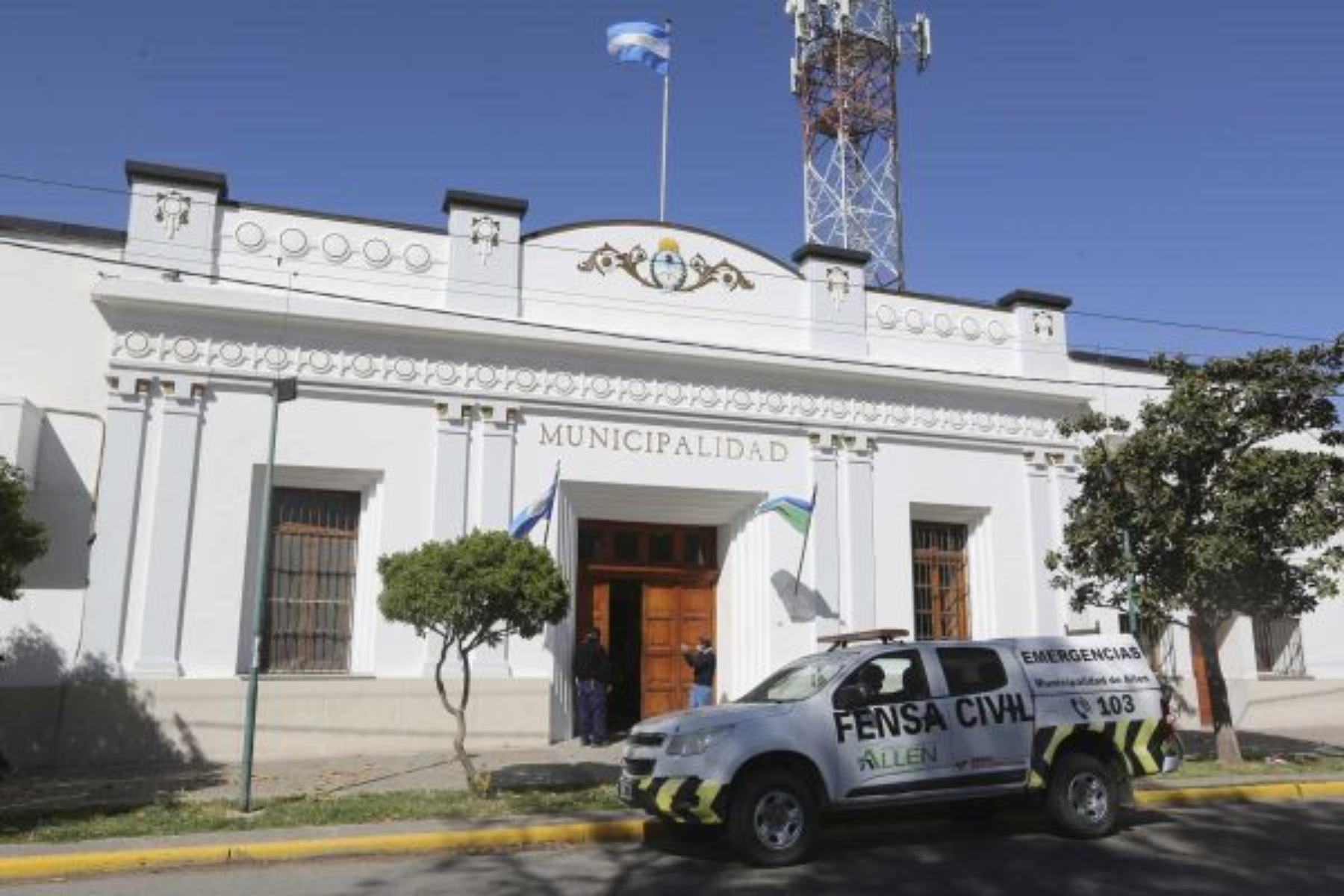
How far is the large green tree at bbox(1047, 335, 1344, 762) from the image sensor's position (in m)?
13.7

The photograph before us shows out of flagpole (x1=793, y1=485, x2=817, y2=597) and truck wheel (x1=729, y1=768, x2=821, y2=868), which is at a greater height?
flagpole (x1=793, y1=485, x2=817, y2=597)

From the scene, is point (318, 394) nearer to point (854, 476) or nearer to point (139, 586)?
point (139, 586)

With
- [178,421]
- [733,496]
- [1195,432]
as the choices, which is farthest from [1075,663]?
[178,421]

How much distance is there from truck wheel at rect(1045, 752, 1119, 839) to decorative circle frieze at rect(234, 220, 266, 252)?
12.5 metres

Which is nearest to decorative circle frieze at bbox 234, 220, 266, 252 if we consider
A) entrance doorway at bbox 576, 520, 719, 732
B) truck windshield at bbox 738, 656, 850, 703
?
entrance doorway at bbox 576, 520, 719, 732

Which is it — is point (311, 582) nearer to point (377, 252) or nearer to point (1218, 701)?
point (377, 252)

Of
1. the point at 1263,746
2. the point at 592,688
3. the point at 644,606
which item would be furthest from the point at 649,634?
the point at 1263,746

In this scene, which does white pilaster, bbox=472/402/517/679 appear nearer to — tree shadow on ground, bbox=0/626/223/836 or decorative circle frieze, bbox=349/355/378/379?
decorative circle frieze, bbox=349/355/378/379

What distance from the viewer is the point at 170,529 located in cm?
1399

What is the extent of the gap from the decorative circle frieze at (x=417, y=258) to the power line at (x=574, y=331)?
2.11 feet

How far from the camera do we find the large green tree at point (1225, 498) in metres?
13.7

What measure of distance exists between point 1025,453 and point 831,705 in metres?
11.3

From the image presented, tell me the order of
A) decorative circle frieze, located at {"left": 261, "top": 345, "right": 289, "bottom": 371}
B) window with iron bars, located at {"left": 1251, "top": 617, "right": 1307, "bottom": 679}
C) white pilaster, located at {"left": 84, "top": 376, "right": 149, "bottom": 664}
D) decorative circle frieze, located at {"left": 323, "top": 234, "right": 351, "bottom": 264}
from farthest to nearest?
window with iron bars, located at {"left": 1251, "top": 617, "right": 1307, "bottom": 679}
decorative circle frieze, located at {"left": 323, "top": 234, "right": 351, "bottom": 264}
decorative circle frieze, located at {"left": 261, "top": 345, "right": 289, "bottom": 371}
white pilaster, located at {"left": 84, "top": 376, "right": 149, "bottom": 664}

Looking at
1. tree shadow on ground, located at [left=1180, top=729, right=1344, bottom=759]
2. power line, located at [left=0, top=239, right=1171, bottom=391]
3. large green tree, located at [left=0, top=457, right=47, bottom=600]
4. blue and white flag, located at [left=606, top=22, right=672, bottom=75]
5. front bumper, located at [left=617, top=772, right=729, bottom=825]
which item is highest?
blue and white flag, located at [left=606, top=22, right=672, bottom=75]
